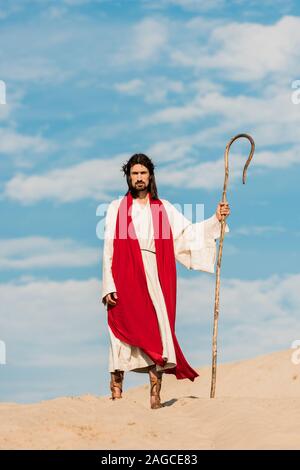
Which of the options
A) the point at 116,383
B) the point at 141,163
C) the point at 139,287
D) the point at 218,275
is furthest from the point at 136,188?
the point at 116,383

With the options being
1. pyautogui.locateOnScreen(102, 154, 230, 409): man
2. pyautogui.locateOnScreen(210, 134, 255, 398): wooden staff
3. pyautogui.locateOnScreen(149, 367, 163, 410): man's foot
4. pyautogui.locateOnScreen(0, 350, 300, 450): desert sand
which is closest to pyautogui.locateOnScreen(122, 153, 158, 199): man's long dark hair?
pyautogui.locateOnScreen(102, 154, 230, 409): man

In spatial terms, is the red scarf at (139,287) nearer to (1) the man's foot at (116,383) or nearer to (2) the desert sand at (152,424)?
(1) the man's foot at (116,383)

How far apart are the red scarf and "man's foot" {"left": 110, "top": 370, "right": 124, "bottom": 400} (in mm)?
399

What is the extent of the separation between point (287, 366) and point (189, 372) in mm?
6725

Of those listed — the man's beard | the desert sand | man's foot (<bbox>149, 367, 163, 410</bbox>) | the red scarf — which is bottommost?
the desert sand

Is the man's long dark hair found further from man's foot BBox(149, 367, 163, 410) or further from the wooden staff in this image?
man's foot BBox(149, 367, 163, 410)

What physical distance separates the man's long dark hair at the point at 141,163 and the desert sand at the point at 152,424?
2.54 meters

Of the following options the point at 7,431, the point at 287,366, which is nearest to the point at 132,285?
the point at 7,431

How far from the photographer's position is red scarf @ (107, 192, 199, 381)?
10477 mm

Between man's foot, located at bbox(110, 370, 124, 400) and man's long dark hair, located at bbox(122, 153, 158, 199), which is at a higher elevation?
Result: man's long dark hair, located at bbox(122, 153, 158, 199)

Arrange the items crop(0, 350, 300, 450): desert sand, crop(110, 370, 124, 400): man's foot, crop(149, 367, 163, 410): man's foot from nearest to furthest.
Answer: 1. crop(0, 350, 300, 450): desert sand
2. crop(149, 367, 163, 410): man's foot
3. crop(110, 370, 124, 400): man's foot

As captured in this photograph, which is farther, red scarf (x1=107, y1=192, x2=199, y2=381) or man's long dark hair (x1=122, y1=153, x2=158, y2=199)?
man's long dark hair (x1=122, y1=153, x2=158, y2=199)

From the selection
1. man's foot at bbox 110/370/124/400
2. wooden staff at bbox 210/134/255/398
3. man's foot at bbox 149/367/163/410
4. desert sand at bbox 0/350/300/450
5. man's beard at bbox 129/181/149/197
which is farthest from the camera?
man's beard at bbox 129/181/149/197
